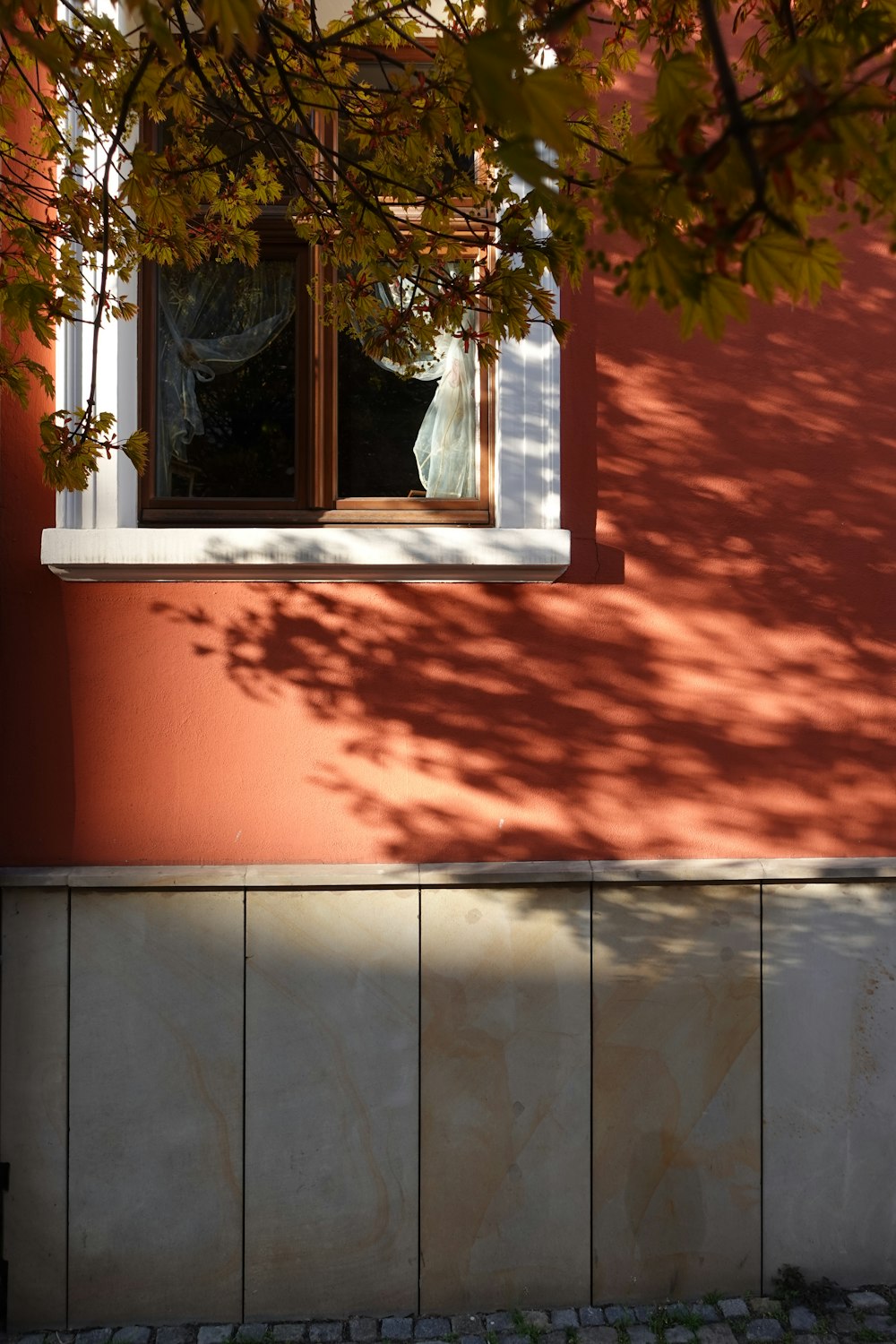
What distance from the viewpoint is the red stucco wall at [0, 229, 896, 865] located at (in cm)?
412

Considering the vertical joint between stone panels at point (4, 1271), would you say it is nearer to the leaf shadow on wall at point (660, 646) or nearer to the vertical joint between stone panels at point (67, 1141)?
the vertical joint between stone panels at point (67, 1141)

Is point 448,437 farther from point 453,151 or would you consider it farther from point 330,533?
point 453,151

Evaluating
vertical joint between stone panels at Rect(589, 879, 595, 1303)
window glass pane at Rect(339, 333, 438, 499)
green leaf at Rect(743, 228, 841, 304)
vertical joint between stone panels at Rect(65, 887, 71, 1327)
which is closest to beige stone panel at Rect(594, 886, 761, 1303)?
vertical joint between stone panels at Rect(589, 879, 595, 1303)

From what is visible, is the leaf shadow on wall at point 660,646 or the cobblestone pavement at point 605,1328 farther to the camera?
the leaf shadow on wall at point 660,646

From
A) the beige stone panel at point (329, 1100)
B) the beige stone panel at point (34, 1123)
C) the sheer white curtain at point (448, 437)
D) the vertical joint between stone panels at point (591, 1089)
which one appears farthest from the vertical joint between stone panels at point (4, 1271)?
the sheer white curtain at point (448, 437)

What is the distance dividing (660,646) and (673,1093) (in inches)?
72.5

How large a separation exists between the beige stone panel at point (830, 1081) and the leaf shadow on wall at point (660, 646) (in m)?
0.31

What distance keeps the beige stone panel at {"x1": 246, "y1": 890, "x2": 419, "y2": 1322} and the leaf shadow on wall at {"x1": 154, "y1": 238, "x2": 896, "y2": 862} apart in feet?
1.06

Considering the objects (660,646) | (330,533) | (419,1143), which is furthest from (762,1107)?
(330,533)

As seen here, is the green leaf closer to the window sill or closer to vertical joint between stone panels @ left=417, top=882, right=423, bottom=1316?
the window sill

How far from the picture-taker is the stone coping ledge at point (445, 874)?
402 centimetres

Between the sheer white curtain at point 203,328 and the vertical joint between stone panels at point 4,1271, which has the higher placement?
the sheer white curtain at point 203,328

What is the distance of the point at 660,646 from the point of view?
14.0 feet

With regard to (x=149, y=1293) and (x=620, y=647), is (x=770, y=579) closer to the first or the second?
(x=620, y=647)
